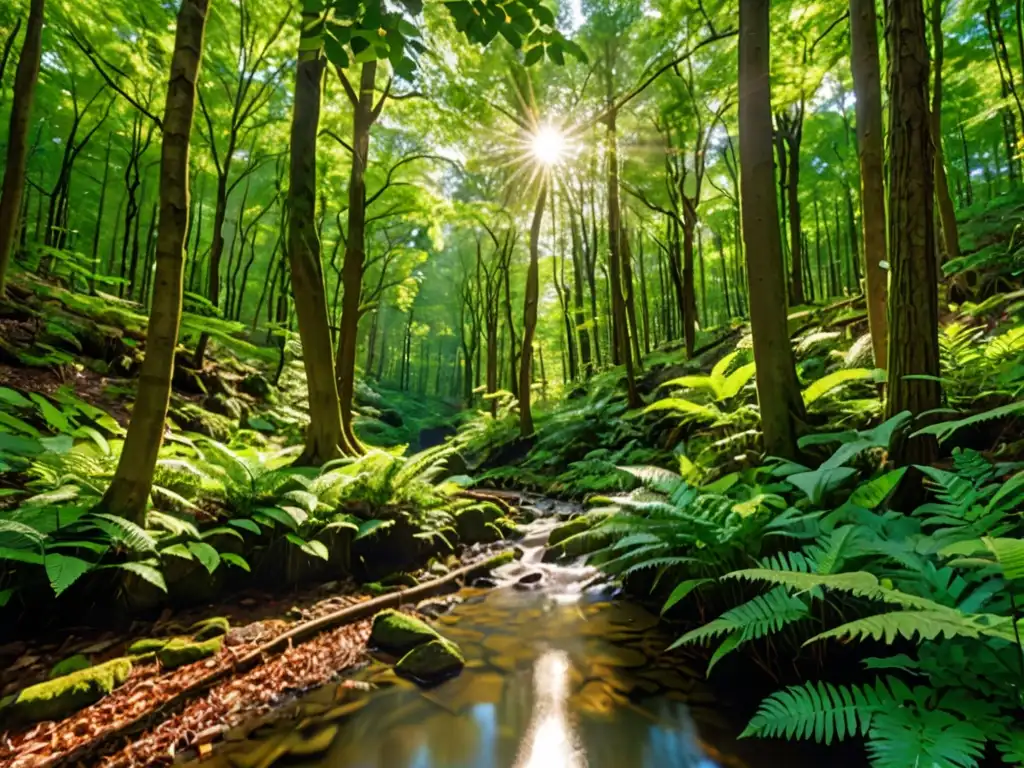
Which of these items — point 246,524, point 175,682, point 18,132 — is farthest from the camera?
point 18,132

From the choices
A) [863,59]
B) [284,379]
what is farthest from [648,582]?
[284,379]

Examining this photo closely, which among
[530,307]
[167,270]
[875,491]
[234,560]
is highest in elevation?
[530,307]

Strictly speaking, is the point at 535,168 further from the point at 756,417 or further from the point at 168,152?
the point at 168,152

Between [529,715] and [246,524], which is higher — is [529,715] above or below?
below

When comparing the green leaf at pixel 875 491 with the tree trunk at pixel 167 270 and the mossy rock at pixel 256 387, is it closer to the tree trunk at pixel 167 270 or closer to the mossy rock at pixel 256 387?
the tree trunk at pixel 167 270

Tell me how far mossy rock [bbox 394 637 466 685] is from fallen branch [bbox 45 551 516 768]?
0.77 meters

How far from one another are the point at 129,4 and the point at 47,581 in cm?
1223

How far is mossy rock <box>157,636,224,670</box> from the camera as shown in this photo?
10.2 ft

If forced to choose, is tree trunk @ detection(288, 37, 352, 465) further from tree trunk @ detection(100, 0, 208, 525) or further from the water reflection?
the water reflection

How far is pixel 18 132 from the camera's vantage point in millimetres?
5551

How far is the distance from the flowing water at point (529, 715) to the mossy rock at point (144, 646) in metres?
1.07

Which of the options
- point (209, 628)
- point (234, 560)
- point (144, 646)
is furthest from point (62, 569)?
point (234, 560)

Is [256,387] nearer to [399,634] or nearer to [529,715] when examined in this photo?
[399,634]

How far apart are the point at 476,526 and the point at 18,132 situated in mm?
7314
